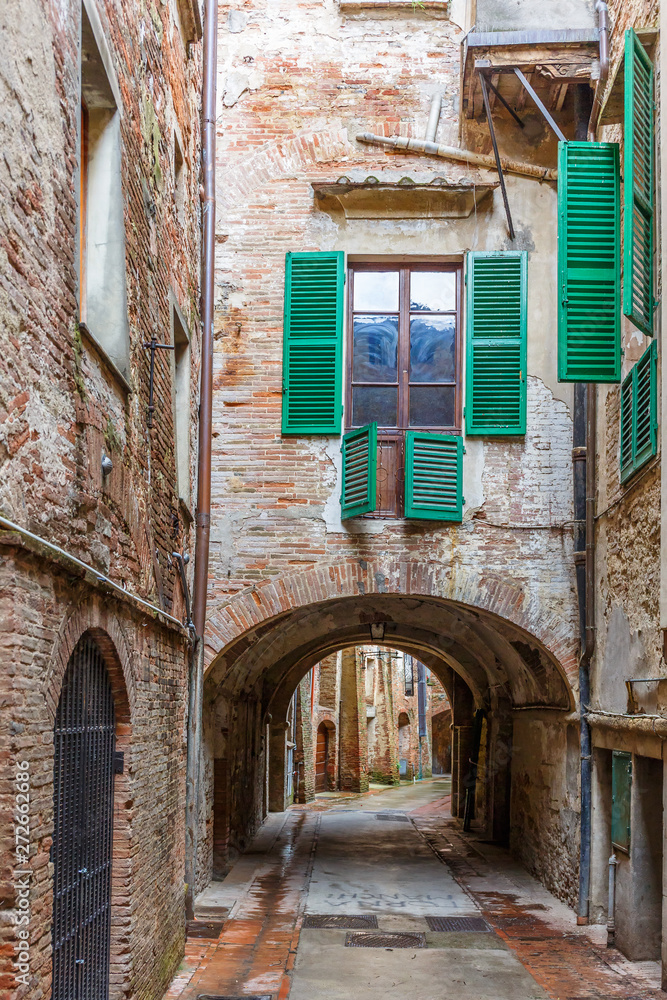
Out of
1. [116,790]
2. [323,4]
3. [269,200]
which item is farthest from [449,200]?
[116,790]

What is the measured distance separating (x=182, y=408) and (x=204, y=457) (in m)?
0.66

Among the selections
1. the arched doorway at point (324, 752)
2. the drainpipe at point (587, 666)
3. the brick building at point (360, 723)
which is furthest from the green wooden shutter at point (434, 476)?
the arched doorway at point (324, 752)

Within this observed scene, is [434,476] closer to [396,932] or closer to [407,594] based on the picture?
[407,594]

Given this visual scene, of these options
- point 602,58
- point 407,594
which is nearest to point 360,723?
point 407,594

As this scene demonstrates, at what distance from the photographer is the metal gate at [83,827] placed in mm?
4777

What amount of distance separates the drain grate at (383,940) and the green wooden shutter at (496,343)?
15.3 feet

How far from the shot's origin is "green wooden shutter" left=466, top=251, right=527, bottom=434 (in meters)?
10.0

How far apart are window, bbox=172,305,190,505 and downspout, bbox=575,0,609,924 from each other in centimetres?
380

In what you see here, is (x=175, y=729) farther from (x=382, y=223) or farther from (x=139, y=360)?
(x=382, y=223)

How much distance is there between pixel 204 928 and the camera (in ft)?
29.2

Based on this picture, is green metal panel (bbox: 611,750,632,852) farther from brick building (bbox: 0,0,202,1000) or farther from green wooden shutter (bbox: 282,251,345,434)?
green wooden shutter (bbox: 282,251,345,434)

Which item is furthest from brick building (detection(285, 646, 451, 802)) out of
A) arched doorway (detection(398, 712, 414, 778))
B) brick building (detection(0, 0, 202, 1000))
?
brick building (detection(0, 0, 202, 1000))

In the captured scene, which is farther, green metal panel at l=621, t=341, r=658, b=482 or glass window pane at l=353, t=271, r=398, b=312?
glass window pane at l=353, t=271, r=398, b=312

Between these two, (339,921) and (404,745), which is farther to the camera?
(404,745)
